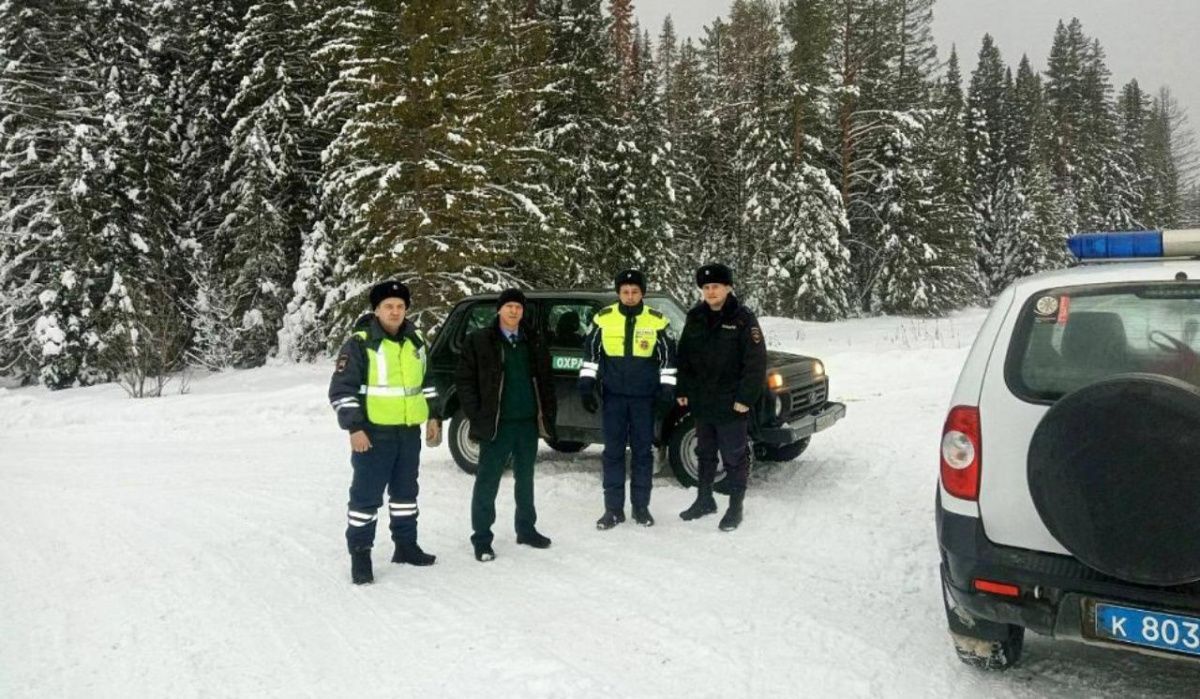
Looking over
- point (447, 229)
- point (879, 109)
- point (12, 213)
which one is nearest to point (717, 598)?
point (447, 229)

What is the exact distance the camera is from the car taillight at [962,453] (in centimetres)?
332

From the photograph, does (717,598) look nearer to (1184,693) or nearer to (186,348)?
(1184,693)

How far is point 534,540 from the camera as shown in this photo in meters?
6.01

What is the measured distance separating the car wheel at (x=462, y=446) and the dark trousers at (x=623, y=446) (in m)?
2.53

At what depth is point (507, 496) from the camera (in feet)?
25.1

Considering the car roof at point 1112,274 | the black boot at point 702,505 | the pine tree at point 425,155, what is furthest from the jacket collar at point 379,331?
the pine tree at point 425,155

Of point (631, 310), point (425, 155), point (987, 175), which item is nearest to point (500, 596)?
point (631, 310)

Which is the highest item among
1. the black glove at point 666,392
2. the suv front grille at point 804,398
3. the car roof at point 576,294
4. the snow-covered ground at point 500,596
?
the car roof at point 576,294

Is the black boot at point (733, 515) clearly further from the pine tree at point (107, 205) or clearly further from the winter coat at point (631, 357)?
the pine tree at point (107, 205)

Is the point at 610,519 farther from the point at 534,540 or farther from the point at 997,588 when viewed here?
the point at 997,588

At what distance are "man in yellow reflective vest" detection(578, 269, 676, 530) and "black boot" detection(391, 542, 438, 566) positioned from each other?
1.47 meters

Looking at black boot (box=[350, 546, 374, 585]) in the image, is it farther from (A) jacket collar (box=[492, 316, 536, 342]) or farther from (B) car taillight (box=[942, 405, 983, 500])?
(B) car taillight (box=[942, 405, 983, 500])

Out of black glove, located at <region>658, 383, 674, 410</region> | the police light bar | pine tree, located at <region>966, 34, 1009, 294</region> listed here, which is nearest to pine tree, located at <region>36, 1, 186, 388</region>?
black glove, located at <region>658, 383, 674, 410</region>

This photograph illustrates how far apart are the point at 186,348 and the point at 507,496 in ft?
69.7
